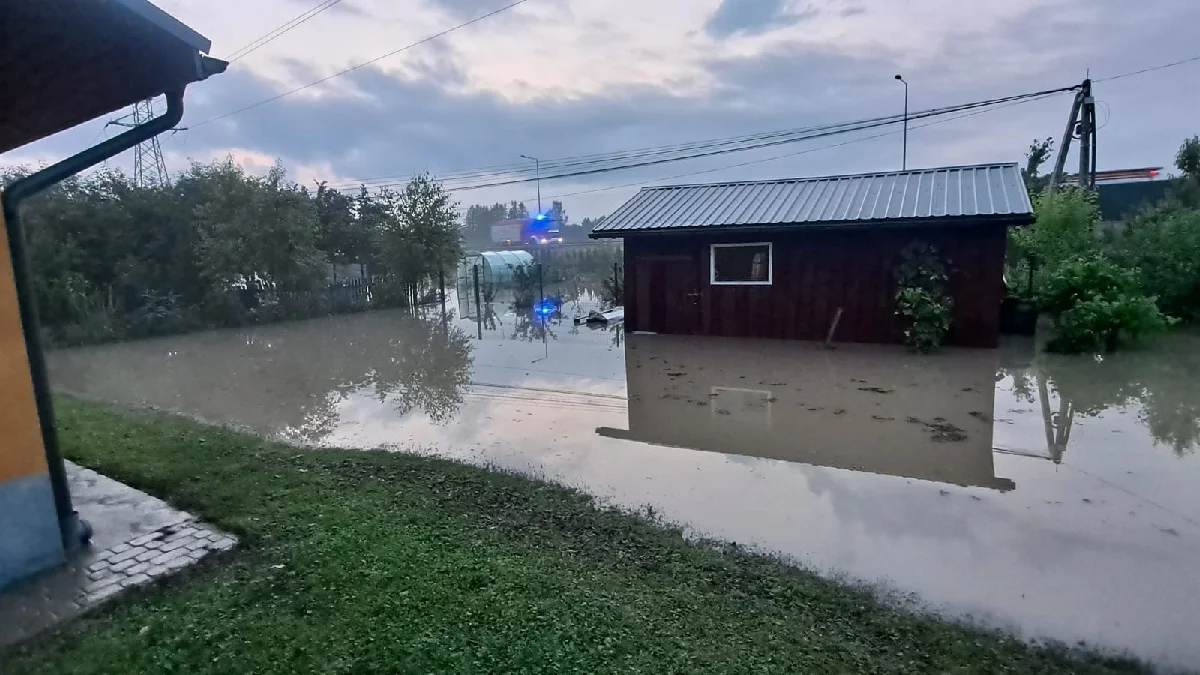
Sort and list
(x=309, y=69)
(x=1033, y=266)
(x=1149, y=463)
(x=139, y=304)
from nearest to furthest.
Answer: (x=1149, y=463)
(x=1033, y=266)
(x=139, y=304)
(x=309, y=69)

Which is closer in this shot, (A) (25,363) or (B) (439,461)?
(A) (25,363)

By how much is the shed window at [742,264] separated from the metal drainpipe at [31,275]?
8941 mm

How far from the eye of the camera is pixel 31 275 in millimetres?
3258

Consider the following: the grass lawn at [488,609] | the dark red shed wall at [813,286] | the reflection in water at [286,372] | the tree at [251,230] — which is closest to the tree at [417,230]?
the tree at [251,230]

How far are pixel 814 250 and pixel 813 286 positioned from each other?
59 centimetres

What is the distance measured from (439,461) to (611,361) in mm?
4868

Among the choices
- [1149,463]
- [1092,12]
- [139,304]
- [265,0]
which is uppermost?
[265,0]

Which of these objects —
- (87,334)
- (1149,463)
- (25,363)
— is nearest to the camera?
(25,363)

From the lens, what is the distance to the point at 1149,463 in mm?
4922

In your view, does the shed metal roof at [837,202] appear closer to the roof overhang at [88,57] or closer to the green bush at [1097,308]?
the green bush at [1097,308]

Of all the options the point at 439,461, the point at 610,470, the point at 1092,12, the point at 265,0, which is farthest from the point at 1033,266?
the point at 265,0

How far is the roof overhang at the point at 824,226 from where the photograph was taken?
8.71 m

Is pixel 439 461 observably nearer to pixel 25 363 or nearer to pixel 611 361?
pixel 25 363

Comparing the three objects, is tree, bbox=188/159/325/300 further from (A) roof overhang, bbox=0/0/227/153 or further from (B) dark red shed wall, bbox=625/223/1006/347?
(A) roof overhang, bbox=0/0/227/153
